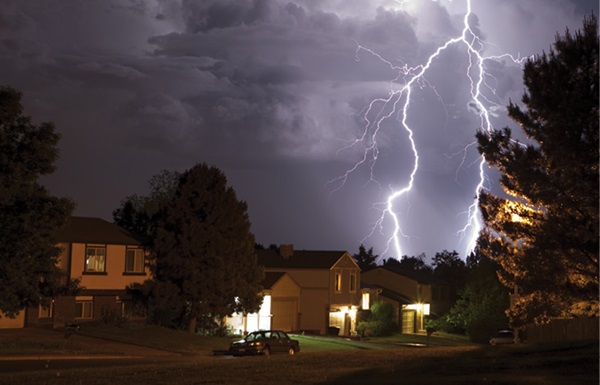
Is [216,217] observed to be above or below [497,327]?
above

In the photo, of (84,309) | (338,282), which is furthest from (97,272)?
(338,282)

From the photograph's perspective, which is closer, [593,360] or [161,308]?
[593,360]

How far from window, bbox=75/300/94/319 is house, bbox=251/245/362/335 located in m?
15.5

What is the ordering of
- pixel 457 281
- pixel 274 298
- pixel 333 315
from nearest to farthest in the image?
pixel 274 298 < pixel 333 315 < pixel 457 281

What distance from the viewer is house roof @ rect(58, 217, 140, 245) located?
165 feet

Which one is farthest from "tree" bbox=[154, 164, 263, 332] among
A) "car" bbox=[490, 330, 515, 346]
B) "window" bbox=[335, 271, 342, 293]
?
"window" bbox=[335, 271, 342, 293]

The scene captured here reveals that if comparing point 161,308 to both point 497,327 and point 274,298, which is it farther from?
point 497,327

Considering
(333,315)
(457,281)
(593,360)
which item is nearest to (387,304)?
(333,315)

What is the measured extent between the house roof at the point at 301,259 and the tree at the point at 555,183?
34.2 metres

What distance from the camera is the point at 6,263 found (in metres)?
34.0

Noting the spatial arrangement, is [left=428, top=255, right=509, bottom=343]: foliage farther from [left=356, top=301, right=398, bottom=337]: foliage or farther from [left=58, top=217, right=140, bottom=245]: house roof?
[left=58, top=217, right=140, bottom=245]: house roof

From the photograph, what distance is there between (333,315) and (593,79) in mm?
40342

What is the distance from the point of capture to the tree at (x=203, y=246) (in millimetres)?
46969

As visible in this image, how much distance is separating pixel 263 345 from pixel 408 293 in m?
42.4
